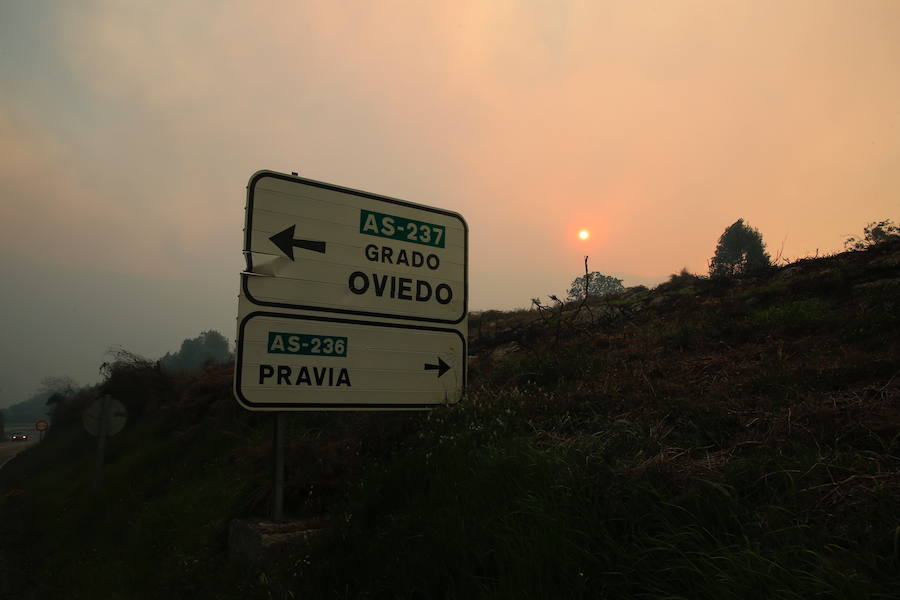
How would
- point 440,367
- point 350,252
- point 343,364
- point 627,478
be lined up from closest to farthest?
point 627,478
point 343,364
point 350,252
point 440,367

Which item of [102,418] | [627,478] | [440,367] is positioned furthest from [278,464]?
[102,418]

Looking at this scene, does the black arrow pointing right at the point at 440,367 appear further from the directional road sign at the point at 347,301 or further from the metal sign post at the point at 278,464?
the metal sign post at the point at 278,464

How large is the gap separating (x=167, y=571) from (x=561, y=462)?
559 cm

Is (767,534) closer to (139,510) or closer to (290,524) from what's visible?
(290,524)

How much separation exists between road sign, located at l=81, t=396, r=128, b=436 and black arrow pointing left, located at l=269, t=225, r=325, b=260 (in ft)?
43.4

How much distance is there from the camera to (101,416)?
579 inches

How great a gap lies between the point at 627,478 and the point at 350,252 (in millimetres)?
3197

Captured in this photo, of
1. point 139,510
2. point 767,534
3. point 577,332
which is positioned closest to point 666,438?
point 767,534

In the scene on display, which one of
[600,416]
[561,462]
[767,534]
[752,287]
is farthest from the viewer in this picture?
[752,287]

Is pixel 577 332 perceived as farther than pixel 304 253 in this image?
Yes

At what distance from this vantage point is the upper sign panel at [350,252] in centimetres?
454

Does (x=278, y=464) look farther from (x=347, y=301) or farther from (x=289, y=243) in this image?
(x=289, y=243)

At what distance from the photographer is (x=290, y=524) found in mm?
4691

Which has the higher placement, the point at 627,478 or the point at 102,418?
the point at 627,478
